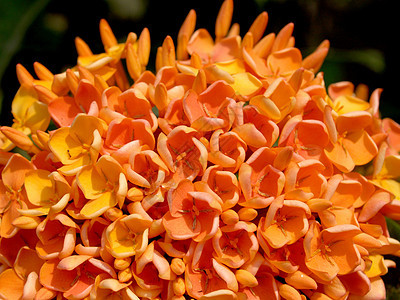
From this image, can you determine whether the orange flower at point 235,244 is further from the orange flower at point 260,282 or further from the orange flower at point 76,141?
the orange flower at point 76,141

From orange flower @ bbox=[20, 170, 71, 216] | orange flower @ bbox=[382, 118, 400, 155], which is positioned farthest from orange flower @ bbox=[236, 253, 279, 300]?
orange flower @ bbox=[382, 118, 400, 155]

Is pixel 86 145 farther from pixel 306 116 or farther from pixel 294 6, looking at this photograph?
pixel 294 6

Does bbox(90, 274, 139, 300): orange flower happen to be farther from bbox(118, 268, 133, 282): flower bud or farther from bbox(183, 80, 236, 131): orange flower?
bbox(183, 80, 236, 131): orange flower

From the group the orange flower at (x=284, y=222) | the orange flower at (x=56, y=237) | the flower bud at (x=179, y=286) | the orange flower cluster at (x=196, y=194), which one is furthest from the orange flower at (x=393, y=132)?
the orange flower at (x=56, y=237)

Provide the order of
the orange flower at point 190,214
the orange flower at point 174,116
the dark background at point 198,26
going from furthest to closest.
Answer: the dark background at point 198,26, the orange flower at point 174,116, the orange flower at point 190,214

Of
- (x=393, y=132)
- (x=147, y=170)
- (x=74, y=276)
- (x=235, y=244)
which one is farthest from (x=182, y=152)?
(x=393, y=132)

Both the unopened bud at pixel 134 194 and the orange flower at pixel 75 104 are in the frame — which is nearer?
the unopened bud at pixel 134 194

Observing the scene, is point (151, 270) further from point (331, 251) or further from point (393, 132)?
point (393, 132)

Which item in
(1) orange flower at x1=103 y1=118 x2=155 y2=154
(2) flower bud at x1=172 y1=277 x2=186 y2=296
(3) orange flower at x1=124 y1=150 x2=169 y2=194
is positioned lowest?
(2) flower bud at x1=172 y1=277 x2=186 y2=296
